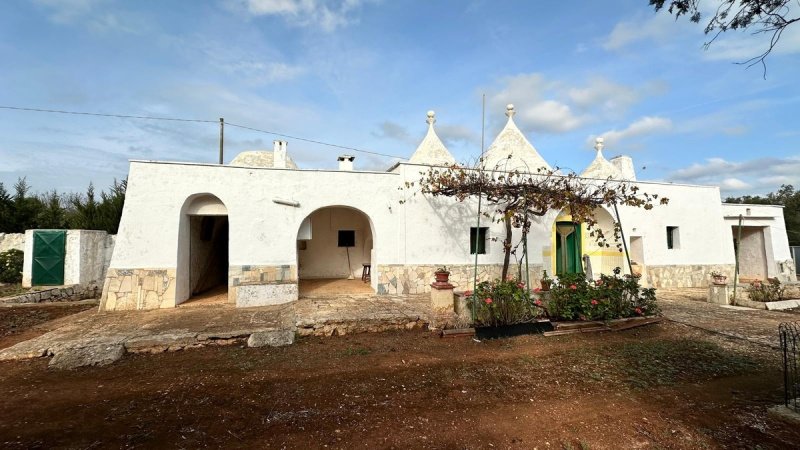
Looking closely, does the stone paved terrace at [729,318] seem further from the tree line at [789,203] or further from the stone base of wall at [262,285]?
the tree line at [789,203]

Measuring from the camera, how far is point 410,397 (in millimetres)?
3973

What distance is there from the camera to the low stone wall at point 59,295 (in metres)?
9.30

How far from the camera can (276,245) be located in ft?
30.6

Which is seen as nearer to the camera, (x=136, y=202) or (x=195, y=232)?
(x=136, y=202)

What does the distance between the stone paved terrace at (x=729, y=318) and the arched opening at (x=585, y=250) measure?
225 cm

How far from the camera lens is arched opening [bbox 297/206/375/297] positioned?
1290 cm

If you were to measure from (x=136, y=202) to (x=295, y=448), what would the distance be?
8279 millimetres

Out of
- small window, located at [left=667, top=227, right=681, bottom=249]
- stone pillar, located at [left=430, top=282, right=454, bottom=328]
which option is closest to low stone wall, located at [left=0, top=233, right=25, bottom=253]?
stone pillar, located at [left=430, top=282, right=454, bottom=328]

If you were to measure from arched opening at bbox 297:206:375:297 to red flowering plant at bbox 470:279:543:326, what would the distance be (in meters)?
6.58

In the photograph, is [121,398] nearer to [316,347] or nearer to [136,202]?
[316,347]

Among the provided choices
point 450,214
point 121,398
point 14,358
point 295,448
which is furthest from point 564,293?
point 14,358

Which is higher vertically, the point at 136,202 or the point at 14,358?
the point at 136,202

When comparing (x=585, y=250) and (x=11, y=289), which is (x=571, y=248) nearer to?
(x=585, y=250)

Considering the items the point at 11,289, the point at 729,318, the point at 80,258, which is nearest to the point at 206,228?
the point at 80,258
